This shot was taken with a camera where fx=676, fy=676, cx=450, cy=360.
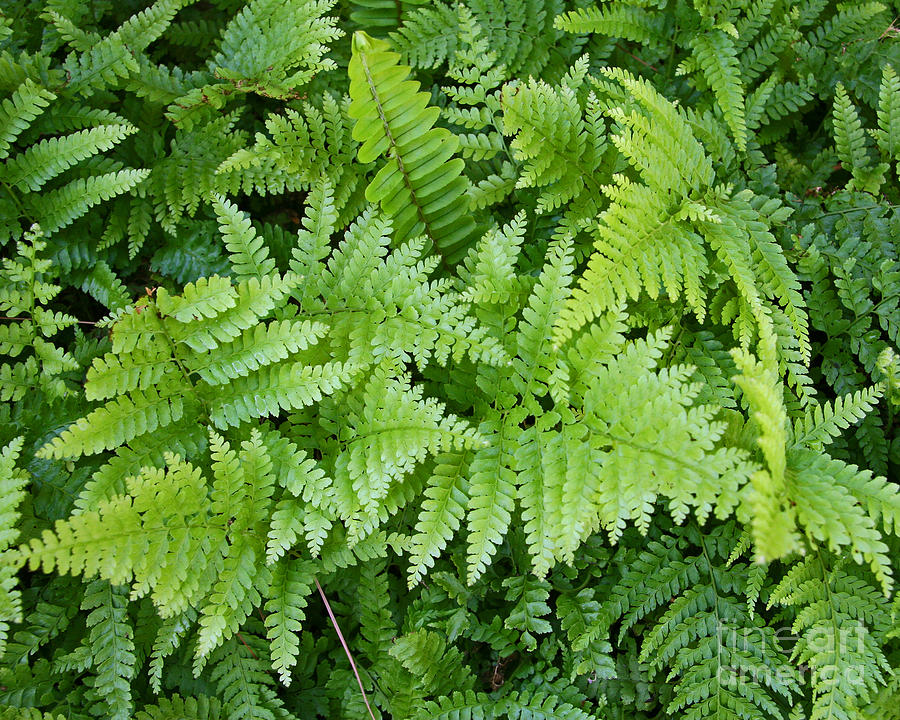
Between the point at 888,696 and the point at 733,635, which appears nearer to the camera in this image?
the point at 888,696

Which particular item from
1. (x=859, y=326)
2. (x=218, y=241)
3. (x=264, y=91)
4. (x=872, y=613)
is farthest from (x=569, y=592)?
(x=264, y=91)

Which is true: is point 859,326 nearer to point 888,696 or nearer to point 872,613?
point 872,613

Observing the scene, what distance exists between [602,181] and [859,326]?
1384 millimetres

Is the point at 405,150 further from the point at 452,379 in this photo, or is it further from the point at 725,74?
the point at 725,74

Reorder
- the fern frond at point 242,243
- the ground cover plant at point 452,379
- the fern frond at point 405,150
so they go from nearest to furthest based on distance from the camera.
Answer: the ground cover plant at point 452,379 → the fern frond at point 405,150 → the fern frond at point 242,243

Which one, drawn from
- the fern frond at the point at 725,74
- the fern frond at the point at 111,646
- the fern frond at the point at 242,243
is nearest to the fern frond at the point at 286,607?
the fern frond at the point at 111,646

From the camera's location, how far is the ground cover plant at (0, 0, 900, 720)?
8.48ft

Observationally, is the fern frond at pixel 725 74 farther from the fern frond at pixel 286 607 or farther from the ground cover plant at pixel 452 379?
the fern frond at pixel 286 607

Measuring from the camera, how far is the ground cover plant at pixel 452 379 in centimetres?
258


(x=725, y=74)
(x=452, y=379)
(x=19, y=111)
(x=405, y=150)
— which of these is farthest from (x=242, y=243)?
(x=725, y=74)

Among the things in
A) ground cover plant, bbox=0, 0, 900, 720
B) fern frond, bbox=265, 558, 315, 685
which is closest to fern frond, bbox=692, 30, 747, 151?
ground cover plant, bbox=0, 0, 900, 720

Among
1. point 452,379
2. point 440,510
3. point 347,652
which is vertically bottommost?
point 347,652

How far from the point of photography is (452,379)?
3066 millimetres

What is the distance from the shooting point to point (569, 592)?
3.15m
